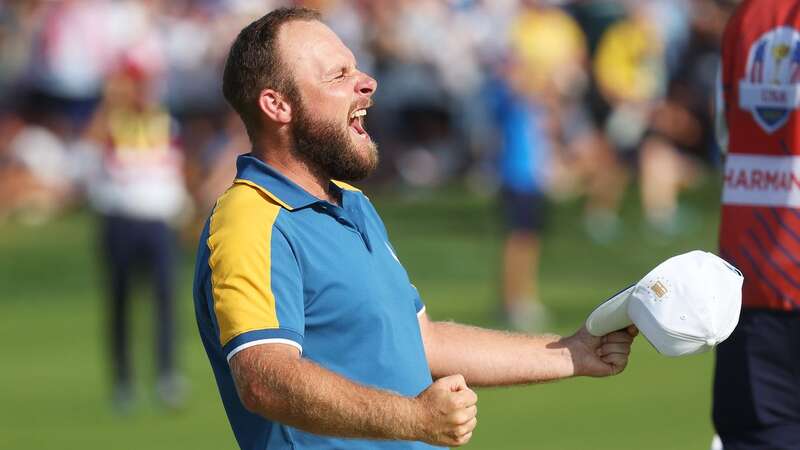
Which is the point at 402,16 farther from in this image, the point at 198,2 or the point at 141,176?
the point at 141,176

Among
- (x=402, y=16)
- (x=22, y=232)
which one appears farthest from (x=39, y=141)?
(x=402, y=16)

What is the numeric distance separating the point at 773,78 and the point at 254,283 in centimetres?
217

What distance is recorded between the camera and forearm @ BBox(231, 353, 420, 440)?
4078 mm

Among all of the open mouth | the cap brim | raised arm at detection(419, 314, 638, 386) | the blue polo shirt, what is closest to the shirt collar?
the blue polo shirt

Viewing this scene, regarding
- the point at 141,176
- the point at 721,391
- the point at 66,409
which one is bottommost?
the point at 66,409

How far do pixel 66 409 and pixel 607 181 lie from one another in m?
9.96

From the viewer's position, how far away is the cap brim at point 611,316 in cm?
485

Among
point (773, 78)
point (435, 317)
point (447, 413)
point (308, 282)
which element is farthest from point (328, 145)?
point (435, 317)

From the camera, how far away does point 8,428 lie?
11.3m

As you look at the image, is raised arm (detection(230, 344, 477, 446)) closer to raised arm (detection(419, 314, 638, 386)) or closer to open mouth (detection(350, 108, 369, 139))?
open mouth (detection(350, 108, 369, 139))

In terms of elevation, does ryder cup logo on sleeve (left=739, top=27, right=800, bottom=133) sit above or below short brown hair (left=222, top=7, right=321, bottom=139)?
below

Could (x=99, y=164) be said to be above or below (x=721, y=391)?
below

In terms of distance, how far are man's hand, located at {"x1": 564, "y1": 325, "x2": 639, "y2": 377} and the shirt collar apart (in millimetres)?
1022

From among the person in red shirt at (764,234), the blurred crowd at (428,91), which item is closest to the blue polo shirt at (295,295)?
the person in red shirt at (764,234)
